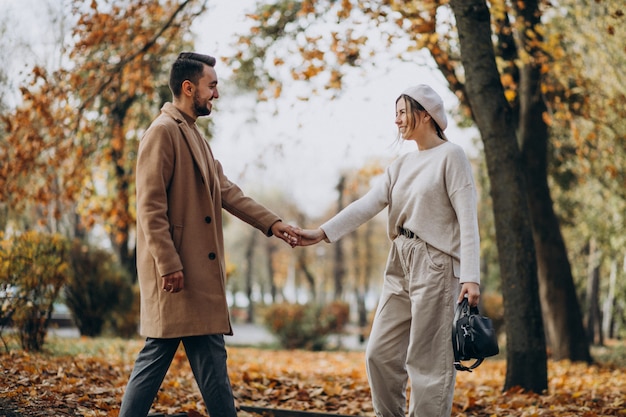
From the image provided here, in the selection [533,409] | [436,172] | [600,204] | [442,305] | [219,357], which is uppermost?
[600,204]

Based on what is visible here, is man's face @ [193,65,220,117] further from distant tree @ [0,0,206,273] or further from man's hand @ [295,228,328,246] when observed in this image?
distant tree @ [0,0,206,273]

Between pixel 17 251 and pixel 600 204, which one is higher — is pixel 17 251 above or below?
below

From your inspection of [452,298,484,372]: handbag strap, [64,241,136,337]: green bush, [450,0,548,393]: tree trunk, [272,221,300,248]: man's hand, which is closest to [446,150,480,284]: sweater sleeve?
[452,298,484,372]: handbag strap

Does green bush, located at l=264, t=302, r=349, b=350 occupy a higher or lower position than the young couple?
lower

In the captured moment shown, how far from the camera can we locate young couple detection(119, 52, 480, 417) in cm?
398

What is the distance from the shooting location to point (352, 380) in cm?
800

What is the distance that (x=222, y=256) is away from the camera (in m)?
4.20

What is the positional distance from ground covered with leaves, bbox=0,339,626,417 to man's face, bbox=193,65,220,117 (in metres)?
2.35

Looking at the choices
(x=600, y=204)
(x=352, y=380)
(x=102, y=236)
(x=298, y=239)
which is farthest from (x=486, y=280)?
(x=298, y=239)

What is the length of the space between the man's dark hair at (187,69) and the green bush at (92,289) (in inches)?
415

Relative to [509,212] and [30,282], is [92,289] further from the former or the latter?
[509,212]

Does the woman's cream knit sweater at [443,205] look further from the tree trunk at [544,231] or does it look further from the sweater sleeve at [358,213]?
the tree trunk at [544,231]

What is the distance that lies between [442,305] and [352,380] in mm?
4022

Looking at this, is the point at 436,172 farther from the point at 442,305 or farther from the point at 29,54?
the point at 29,54
